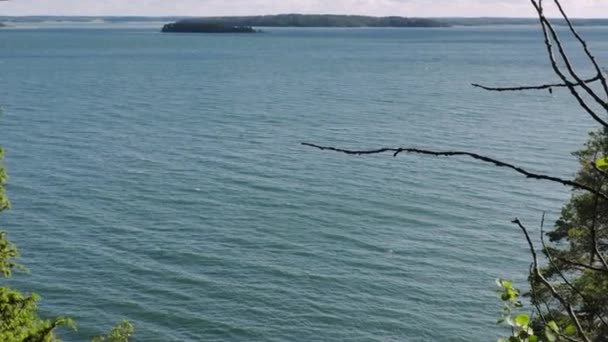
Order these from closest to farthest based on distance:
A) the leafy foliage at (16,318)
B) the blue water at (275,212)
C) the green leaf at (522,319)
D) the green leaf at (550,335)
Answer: the green leaf at (550,335)
the green leaf at (522,319)
the leafy foliage at (16,318)
the blue water at (275,212)

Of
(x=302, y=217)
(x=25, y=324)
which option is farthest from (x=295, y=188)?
(x=25, y=324)

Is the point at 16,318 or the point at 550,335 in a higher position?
the point at 550,335

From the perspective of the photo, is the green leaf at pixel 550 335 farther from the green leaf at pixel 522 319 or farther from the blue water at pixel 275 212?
the blue water at pixel 275 212

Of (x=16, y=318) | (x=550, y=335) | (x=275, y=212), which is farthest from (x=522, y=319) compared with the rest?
(x=275, y=212)

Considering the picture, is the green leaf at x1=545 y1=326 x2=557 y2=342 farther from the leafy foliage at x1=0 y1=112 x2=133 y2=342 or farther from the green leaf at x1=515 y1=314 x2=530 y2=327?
the leafy foliage at x1=0 y1=112 x2=133 y2=342

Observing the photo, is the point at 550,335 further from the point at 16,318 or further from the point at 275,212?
the point at 275,212

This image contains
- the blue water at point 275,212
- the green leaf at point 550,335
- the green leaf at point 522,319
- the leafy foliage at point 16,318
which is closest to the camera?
the green leaf at point 550,335

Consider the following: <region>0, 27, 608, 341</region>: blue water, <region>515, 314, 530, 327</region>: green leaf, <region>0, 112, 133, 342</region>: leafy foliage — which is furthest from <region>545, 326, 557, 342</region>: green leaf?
<region>0, 27, 608, 341</region>: blue water

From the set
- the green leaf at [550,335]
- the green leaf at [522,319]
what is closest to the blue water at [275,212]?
the green leaf at [522,319]
